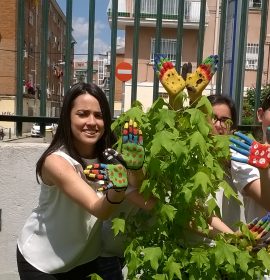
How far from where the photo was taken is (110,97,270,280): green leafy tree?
1.71 metres

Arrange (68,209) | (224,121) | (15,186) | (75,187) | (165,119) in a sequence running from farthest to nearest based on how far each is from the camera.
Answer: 1. (15,186)
2. (224,121)
3. (68,209)
4. (75,187)
5. (165,119)

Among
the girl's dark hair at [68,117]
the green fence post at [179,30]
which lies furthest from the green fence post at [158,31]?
the girl's dark hair at [68,117]

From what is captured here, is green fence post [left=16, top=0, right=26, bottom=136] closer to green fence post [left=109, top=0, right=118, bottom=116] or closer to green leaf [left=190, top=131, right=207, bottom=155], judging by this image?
green fence post [left=109, top=0, right=118, bottom=116]

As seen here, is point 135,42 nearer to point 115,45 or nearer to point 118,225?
point 115,45

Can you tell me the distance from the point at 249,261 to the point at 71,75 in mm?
2041

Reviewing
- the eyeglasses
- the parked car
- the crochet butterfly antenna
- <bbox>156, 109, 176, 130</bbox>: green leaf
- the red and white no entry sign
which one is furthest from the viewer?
the red and white no entry sign

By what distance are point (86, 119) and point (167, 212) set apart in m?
0.64

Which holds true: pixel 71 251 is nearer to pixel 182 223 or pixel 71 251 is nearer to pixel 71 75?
pixel 182 223

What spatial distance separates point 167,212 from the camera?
5.70 ft

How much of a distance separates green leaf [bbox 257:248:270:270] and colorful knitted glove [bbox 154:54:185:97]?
0.72 meters

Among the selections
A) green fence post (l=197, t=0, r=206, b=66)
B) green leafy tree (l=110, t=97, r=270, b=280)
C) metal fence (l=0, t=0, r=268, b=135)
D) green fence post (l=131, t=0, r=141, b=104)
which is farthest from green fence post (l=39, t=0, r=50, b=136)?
green leafy tree (l=110, t=97, r=270, b=280)

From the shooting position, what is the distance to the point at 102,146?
7.37ft

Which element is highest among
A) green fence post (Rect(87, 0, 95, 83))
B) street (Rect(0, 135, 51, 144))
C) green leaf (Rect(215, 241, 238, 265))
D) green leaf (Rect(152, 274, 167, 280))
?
green fence post (Rect(87, 0, 95, 83))

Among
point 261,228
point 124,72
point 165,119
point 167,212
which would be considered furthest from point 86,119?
point 124,72
